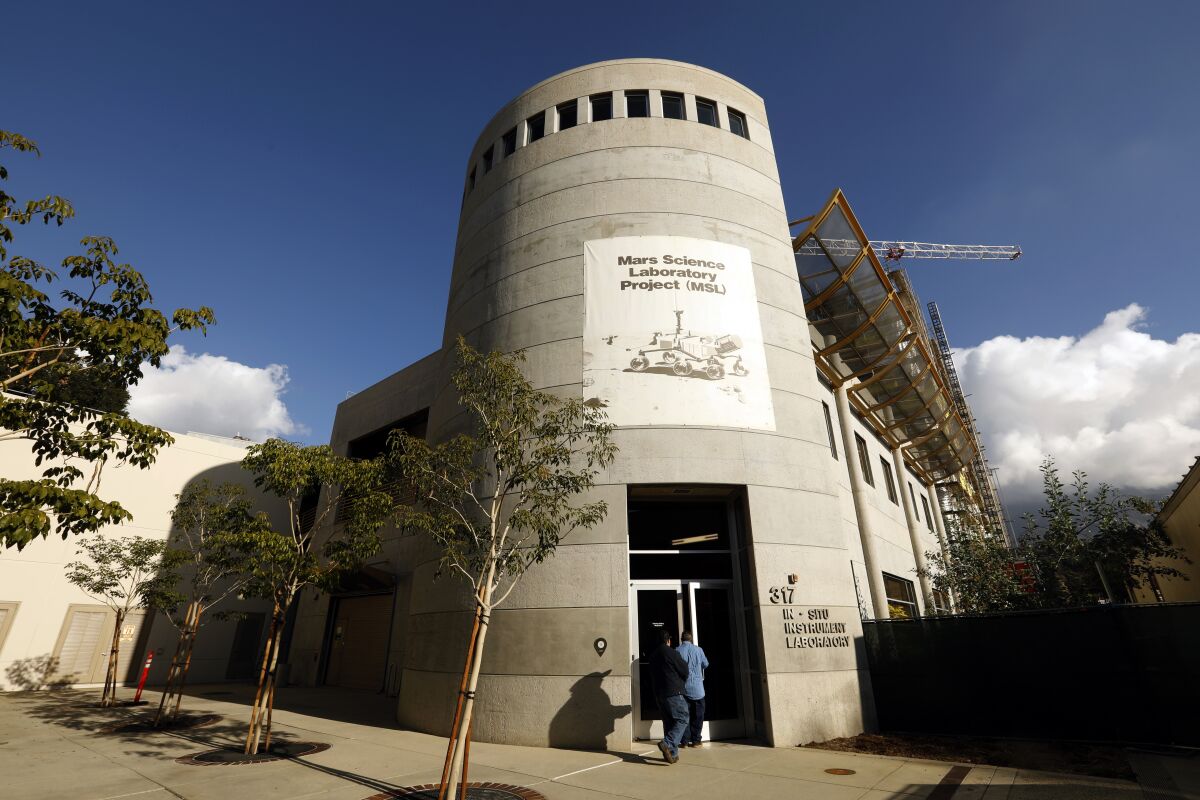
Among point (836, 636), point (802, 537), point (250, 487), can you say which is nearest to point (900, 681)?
point (836, 636)

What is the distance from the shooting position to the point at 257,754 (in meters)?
9.33

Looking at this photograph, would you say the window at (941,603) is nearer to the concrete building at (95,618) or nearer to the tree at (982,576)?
the tree at (982,576)

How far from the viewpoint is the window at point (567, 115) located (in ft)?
54.2

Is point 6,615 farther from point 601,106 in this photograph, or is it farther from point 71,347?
point 601,106

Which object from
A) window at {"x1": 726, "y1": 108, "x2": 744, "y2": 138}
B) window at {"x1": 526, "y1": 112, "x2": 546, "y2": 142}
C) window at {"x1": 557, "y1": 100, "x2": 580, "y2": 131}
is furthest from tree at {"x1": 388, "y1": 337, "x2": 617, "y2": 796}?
window at {"x1": 726, "y1": 108, "x2": 744, "y2": 138}

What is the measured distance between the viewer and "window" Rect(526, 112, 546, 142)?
54.9ft

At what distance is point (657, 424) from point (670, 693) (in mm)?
5009

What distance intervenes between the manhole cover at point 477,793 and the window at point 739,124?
16.6 m

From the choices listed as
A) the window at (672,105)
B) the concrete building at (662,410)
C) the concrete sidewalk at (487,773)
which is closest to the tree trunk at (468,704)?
the concrete sidewalk at (487,773)

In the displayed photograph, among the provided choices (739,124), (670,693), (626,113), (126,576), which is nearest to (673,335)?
(670,693)

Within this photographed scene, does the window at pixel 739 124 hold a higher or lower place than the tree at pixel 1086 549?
higher

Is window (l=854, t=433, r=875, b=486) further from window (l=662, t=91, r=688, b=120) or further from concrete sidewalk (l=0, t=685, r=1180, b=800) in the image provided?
concrete sidewalk (l=0, t=685, r=1180, b=800)

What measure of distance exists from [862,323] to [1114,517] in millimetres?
15052

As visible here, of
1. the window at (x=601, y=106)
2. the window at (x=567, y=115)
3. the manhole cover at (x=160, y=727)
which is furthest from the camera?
the window at (x=567, y=115)
